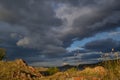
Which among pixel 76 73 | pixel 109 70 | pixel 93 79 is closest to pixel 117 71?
pixel 109 70

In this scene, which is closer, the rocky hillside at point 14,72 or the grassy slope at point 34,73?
the grassy slope at point 34,73

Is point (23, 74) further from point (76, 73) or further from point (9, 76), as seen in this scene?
point (76, 73)

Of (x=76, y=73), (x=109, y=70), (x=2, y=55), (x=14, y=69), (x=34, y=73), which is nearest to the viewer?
(x=109, y=70)

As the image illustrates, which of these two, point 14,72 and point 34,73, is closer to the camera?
point 14,72

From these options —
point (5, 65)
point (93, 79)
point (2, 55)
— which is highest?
point (2, 55)

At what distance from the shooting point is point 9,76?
1586 inches

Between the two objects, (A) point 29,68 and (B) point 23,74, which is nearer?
(B) point 23,74

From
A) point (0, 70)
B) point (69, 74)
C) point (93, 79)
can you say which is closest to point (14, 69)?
point (0, 70)

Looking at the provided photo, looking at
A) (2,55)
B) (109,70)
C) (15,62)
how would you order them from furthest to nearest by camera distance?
(2,55) → (15,62) → (109,70)

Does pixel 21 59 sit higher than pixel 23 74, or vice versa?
pixel 21 59

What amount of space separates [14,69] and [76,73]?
1137cm

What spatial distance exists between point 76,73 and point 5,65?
15.5 meters

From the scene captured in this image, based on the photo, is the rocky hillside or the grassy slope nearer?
the grassy slope

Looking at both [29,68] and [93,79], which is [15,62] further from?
[93,79]
